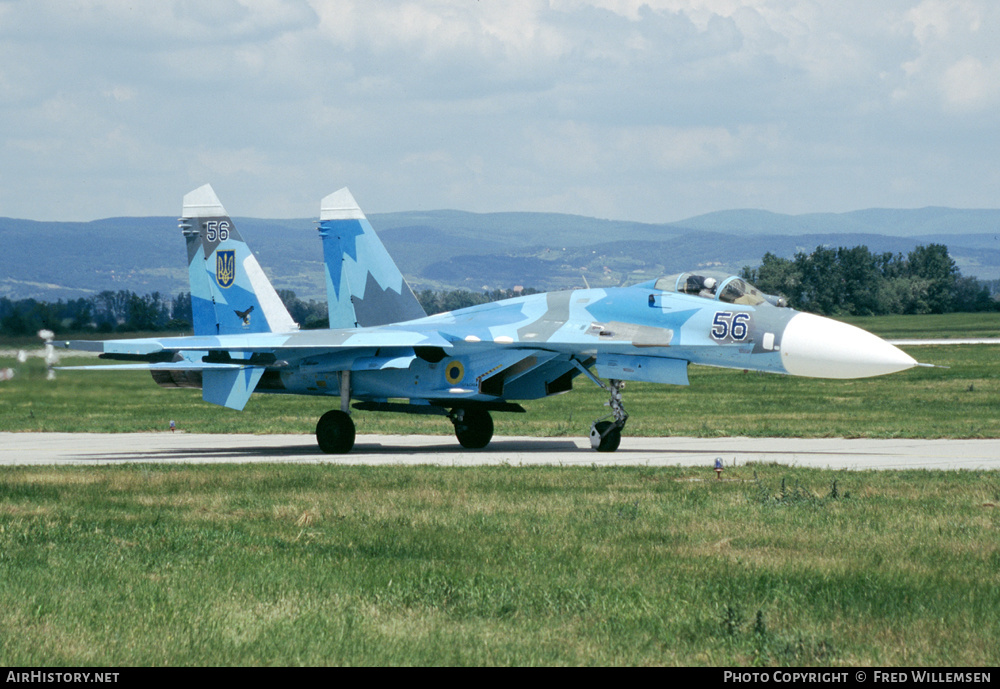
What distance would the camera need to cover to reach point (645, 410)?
31703 mm

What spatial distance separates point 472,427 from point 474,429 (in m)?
0.06

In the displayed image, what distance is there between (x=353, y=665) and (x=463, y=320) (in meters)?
15.1

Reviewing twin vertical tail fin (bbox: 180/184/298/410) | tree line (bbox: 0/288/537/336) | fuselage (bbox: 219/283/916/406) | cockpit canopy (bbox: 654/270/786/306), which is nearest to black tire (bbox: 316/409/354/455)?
fuselage (bbox: 219/283/916/406)

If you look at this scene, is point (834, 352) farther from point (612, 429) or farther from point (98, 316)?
point (98, 316)

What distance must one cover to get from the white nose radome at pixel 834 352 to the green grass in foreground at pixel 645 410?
5.88 m

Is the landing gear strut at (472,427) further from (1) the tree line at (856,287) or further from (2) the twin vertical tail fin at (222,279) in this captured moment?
(1) the tree line at (856,287)

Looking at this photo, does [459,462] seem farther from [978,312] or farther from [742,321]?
[978,312]

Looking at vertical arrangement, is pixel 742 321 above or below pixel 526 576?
above

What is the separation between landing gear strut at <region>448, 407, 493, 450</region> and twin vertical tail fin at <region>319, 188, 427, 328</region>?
275 centimetres

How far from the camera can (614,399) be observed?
20.7 metres

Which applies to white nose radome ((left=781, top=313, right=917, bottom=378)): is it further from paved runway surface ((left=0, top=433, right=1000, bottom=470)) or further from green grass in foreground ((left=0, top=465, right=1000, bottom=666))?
green grass in foreground ((left=0, top=465, right=1000, bottom=666))

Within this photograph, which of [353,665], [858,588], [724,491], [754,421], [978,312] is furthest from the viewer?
[978,312]

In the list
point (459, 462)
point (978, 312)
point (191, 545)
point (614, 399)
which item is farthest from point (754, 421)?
point (978, 312)

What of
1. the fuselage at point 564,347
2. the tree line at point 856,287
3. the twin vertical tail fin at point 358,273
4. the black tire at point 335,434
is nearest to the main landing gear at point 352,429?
the black tire at point 335,434
